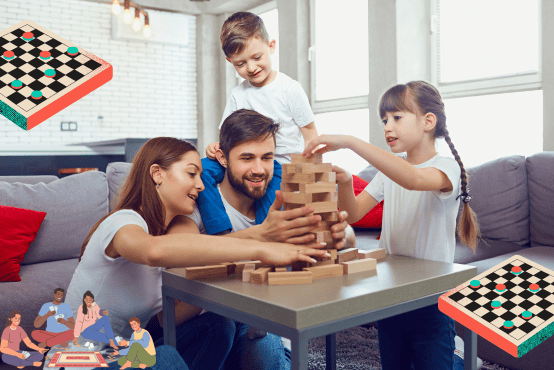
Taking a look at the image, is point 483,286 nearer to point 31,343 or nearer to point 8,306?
point 31,343

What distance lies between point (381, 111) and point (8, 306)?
1.69 m

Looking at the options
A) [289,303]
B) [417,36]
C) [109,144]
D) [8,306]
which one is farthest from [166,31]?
[289,303]

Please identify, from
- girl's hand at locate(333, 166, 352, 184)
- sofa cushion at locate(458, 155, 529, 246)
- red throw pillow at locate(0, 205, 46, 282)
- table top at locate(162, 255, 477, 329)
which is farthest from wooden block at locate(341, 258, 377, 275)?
sofa cushion at locate(458, 155, 529, 246)

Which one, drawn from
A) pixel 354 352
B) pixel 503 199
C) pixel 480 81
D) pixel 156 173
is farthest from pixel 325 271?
pixel 480 81

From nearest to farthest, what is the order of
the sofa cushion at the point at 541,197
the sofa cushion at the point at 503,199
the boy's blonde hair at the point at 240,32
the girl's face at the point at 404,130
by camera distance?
the girl's face at the point at 404,130, the boy's blonde hair at the point at 240,32, the sofa cushion at the point at 541,197, the sofa cushion at the point at 503,199

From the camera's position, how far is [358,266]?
120 centimetres

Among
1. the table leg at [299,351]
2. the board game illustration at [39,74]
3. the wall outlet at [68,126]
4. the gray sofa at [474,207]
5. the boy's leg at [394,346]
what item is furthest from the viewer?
the wall outlet at [68,126]

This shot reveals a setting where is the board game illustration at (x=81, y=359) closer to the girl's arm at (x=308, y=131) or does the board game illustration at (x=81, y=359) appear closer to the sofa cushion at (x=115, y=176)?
the girl's arm at (x=308, y=131)

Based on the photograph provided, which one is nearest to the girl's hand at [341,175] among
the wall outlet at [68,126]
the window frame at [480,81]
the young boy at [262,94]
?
the young boy at [262,94]

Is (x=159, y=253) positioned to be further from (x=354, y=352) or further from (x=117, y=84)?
(x=117, y=84)

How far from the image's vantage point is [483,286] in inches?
34.8

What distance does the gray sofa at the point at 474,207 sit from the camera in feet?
8.32

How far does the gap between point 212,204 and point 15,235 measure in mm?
1326

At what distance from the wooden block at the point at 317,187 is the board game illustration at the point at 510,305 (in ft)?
1.25
